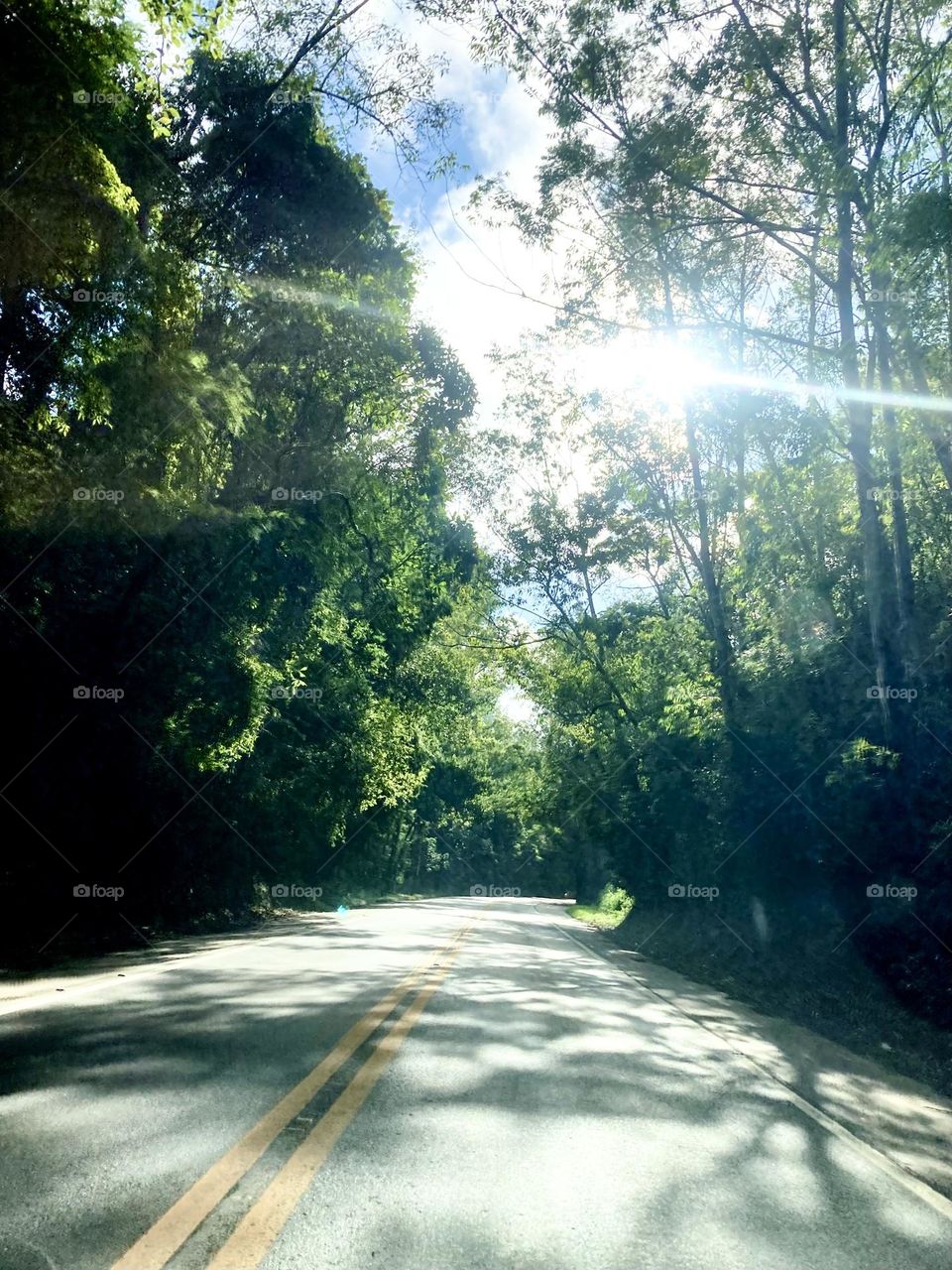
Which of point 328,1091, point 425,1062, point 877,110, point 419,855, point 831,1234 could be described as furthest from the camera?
point 419,855

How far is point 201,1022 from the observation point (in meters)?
7.94

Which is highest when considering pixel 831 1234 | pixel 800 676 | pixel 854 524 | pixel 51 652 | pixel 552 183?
pixel 552 183

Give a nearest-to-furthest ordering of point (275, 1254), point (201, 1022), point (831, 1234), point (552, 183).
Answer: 1. point (275, 1254)
2. point (831, 1234)
3. point (201, 1022)
4. point (552, 183)

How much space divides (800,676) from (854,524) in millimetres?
4718

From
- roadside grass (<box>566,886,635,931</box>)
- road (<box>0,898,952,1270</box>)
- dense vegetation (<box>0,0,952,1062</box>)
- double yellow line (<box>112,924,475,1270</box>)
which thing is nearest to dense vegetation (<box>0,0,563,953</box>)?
dense vegetation (<box>0,0,952,1062</box>)

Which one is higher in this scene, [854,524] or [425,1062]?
[854,524]

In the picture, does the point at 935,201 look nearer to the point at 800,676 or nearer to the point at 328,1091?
the point at 800,676

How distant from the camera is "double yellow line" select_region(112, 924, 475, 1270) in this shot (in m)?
3.58

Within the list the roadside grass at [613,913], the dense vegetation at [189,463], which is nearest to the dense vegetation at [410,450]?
the dense vegetation at [189,463]

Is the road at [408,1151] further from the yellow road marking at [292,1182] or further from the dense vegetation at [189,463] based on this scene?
the dense vegetation at [189,463]

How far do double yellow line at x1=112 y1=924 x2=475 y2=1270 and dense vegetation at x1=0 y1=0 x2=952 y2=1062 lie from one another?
6.35m

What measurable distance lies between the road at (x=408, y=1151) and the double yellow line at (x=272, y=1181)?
0.01m

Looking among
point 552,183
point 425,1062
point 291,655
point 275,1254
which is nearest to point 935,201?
point 552,183

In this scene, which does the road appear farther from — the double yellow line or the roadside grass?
the roadside grass
